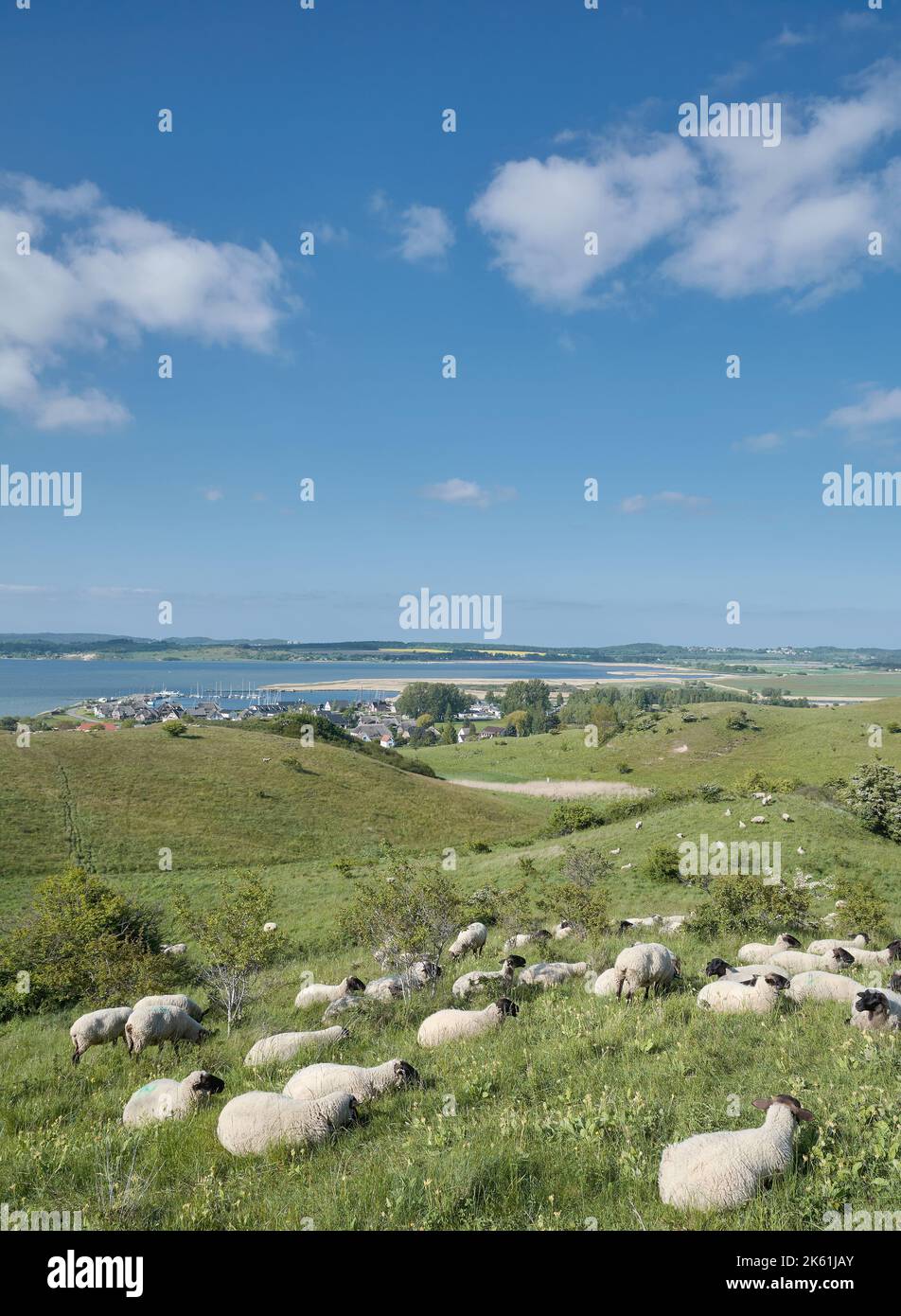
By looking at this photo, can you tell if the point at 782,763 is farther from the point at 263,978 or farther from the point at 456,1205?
the point at 456,1205

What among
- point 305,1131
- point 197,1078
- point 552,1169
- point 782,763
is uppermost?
point 552,1169

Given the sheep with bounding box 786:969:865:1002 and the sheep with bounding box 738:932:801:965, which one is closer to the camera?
the sheep with bounding box 786:969:865:1002

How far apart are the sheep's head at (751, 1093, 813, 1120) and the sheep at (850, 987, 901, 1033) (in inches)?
163

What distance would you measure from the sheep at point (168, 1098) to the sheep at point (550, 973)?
832 cm

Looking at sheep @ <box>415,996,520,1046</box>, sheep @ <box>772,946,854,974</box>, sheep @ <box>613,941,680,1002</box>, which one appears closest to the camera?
sheep @ <box>415,996,520,1046</box>

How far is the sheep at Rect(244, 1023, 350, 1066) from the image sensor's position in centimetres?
1138

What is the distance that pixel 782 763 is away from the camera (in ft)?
298

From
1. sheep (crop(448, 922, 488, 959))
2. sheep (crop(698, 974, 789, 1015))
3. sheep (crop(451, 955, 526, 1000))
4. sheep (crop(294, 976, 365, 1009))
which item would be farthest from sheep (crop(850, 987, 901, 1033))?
sheep (crop(448, 922, 488, 959))

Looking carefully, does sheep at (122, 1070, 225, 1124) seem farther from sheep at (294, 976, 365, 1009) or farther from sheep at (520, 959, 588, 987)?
sheep at (520, 959, 588, 987)

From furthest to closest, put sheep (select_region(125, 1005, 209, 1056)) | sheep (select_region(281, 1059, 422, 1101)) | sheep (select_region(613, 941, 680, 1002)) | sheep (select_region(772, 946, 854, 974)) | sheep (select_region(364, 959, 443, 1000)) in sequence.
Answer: sheep (select_region(364, 959, 443, 1000)), sheep (select_region(772, 946, 854, 974)), sheep (select_region(125, 1005, 209, 1056)), sheep (select_region(613, 941, 680, 1002)), sheep (select_region(281, 1059, 422, 1101))

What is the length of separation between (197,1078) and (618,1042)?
6874 mm
